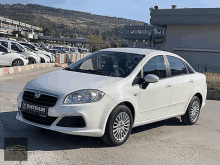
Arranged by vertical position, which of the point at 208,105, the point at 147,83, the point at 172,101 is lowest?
the point at 208,105

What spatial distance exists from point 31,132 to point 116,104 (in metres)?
1.65

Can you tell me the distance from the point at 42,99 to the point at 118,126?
4.20ft

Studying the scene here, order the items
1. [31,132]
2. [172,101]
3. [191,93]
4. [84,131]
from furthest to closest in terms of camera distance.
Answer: [191,93]
[172,101]
[31,132]
[84,131]

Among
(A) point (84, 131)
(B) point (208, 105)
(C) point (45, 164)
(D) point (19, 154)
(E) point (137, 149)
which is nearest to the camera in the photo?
(C) point (45, 164)

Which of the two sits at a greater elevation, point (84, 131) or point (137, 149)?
point (84, 131)

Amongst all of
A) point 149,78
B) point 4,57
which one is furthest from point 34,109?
point 4,57

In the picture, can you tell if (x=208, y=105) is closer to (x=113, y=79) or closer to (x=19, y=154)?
(x=113, y=79)

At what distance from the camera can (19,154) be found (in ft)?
14.5

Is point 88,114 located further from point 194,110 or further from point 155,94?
point 194,110

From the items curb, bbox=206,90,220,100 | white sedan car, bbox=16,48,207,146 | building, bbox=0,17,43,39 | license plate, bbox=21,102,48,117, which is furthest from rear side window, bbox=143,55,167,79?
building, bbox=0,17,43,39

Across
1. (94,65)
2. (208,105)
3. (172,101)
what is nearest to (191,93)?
(172,101)

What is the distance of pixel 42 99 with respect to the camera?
15.8 feet

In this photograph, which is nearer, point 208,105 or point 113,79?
point 113,79

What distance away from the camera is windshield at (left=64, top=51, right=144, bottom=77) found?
5.63 meters
